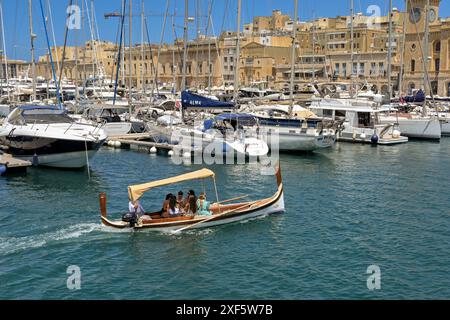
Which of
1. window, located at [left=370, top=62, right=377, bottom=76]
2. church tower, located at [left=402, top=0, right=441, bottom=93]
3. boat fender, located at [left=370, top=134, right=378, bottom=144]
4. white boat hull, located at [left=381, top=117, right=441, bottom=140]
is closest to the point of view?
boat fender, located at [left=370, top=134, right=378, bottom=144]

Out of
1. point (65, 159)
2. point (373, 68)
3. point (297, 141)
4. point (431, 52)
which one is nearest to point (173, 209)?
point (65, 159)

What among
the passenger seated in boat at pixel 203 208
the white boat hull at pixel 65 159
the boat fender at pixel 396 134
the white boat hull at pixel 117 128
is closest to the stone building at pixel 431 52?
the boat fender at pixel 396 134

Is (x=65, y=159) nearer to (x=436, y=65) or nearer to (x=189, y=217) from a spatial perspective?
(x=189, y=217)

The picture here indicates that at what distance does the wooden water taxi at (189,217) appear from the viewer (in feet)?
63.9

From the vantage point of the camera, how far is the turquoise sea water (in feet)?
50.3

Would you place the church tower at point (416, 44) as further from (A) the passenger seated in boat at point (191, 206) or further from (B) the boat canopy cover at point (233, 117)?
(A) the passenger seated in boat at point (191, 206)

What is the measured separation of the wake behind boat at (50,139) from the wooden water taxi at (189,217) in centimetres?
1074

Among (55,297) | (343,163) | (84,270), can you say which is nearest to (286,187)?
(343,163)

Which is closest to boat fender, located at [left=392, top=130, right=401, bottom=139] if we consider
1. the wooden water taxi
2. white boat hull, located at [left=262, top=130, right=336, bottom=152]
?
white boat hull, located at [left=262, top=130, right=336, bottom=152]

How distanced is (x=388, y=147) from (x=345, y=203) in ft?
65.0

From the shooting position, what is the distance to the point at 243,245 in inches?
737

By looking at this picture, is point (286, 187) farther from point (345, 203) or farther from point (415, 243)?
point (415, 243)

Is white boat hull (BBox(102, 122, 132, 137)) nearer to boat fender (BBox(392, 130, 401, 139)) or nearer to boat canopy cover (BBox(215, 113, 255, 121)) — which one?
boat canopy cover (BBox(215, 113, 255, 121))

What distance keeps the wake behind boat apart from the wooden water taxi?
10736 millimetres
